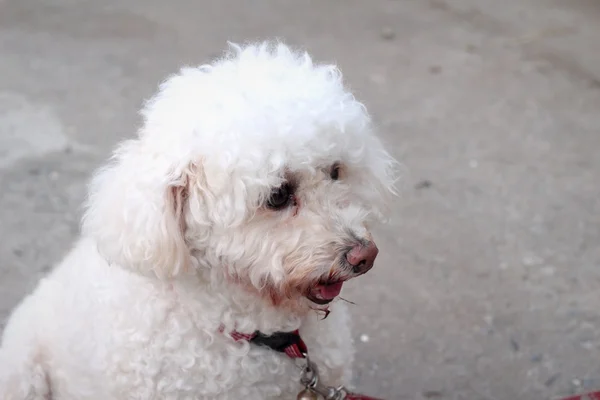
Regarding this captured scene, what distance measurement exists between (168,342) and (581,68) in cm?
420

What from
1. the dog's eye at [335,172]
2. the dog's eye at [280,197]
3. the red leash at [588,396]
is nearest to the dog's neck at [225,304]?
the dog's eye at [280,197]

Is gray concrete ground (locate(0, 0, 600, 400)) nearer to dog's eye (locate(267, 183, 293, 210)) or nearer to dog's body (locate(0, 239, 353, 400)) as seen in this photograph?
dog's body (locate(0, 239, 353, 400))

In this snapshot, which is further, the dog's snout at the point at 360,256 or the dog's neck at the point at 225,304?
the dog's neck at the point at 225,304

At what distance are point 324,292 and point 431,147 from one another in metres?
2.65

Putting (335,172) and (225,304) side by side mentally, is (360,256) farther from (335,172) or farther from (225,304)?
(225,304)

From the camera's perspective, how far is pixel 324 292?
1968mm

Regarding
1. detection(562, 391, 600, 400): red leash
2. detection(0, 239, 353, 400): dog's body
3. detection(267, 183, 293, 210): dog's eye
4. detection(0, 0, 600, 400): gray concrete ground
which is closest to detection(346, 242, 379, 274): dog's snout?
detection(267, 183, 293, 210): dog's eye

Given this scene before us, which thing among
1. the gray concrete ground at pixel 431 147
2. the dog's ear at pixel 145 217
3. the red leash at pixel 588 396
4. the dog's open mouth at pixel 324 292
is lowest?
the gray concrete ground at pixel 431 147

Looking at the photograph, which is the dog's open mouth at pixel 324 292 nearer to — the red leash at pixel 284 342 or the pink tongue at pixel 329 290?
the pink tongue at pixel 329 290

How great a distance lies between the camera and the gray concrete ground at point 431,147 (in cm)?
312

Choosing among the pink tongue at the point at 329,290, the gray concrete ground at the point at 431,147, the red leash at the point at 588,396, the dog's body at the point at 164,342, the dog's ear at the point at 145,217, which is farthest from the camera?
the gray concrete ground at the point at 431,147

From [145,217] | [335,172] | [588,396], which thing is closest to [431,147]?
[588,396]

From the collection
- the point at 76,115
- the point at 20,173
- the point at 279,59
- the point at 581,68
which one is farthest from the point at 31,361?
the point at 581,68

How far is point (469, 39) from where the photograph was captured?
5.84 meters
